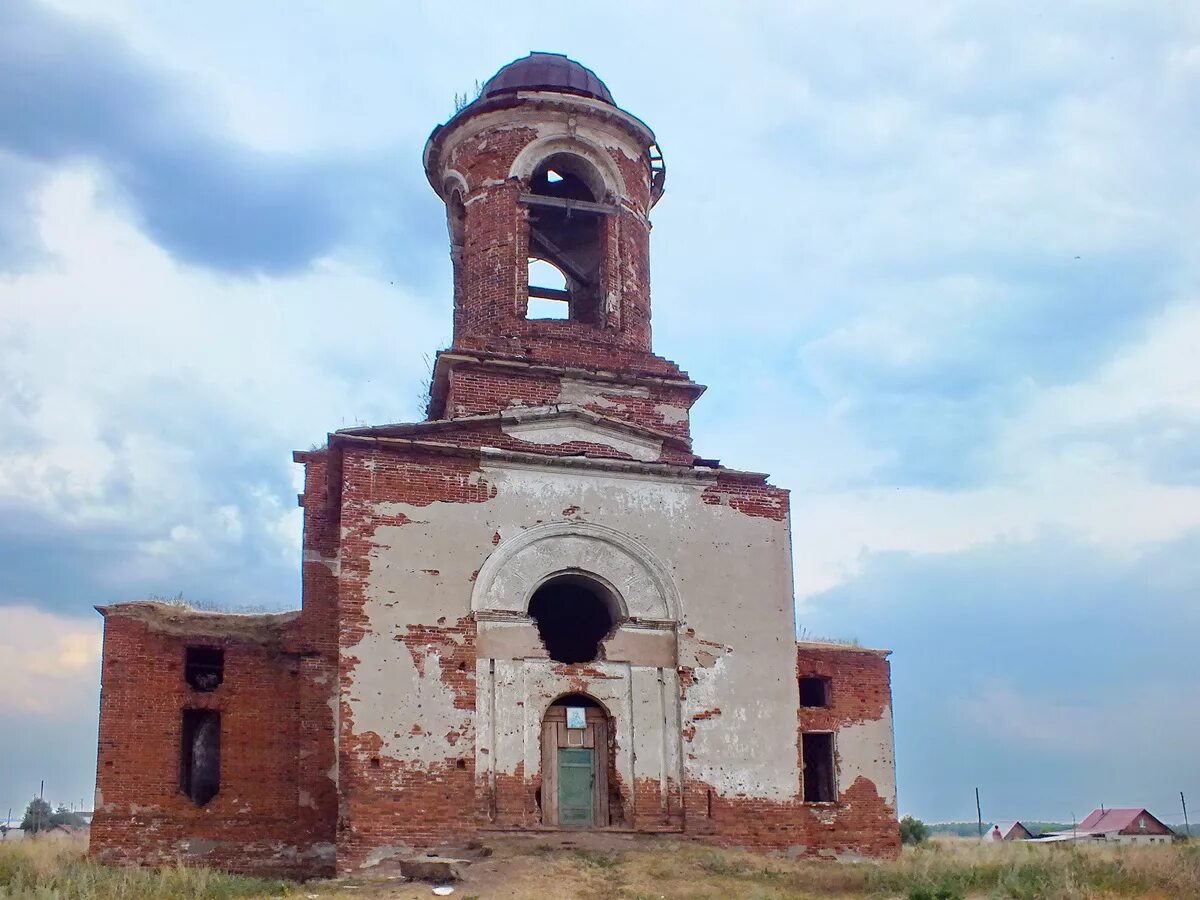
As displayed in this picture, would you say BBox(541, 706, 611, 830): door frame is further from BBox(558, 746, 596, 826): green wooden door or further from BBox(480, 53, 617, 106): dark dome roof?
BBox(480, 53, 617, 106): dark dome roof

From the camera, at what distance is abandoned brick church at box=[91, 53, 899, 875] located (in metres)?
13.3

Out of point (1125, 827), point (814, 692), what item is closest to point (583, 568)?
point (814, 692)

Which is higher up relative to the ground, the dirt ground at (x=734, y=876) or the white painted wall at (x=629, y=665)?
the white painted wall at (x=629, y=665)

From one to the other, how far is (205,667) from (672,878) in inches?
267

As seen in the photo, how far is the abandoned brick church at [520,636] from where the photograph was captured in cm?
1327

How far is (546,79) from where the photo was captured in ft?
57.8

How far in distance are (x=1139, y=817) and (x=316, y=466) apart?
34582 mm

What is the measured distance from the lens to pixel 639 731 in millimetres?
13812

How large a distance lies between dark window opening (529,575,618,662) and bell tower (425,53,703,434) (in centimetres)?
257

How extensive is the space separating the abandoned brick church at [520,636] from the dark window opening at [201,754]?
0.03m

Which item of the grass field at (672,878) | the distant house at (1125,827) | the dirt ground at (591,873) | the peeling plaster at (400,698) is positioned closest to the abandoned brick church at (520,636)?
the peeling plaster at (400,698)

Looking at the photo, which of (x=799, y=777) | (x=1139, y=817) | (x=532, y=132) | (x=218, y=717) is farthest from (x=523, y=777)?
(x=1139, y=817)

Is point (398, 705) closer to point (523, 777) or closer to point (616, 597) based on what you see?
point (523, 777)

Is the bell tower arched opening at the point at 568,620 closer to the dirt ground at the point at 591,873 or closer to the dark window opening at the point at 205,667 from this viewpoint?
the dirt ground at the point at 591,873
